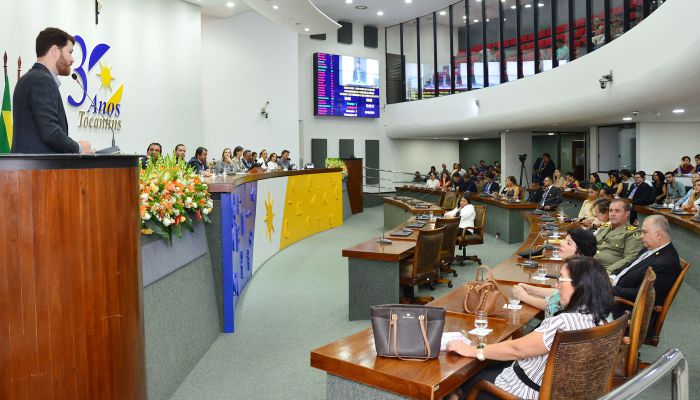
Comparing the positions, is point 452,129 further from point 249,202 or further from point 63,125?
point 63,125

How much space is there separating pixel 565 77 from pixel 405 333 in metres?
11.3

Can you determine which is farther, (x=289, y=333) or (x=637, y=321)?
(x=289, y=333)

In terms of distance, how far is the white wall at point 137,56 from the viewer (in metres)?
7.15

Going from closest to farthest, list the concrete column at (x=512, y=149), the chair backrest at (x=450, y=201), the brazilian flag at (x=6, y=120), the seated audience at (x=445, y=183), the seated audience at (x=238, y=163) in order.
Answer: the brazilian flag at (x=6, y=120), the seated audience at (x=238, y=163), the chair backrest at (x=450, y=201), the seated audience at (x=445, y=183), the concrete column at (x=512, y=149)

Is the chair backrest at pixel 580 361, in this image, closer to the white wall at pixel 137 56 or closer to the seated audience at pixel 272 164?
the white wall at pixel 137 56

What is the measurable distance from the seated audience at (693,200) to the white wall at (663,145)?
233 inches

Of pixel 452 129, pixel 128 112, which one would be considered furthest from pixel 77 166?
pixel 452 129

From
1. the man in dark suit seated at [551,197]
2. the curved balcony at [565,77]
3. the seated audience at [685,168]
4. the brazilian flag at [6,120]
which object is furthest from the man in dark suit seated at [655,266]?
the seated audience at [685,168]

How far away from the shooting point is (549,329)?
257cm

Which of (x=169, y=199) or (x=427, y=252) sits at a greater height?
(x=169, y=199)

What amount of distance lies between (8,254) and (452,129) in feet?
57.8

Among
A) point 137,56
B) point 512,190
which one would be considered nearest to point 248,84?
point 137,56

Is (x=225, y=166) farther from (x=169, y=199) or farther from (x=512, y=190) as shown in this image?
(x=512, y=190)

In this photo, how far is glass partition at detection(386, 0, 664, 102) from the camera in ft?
41.3
